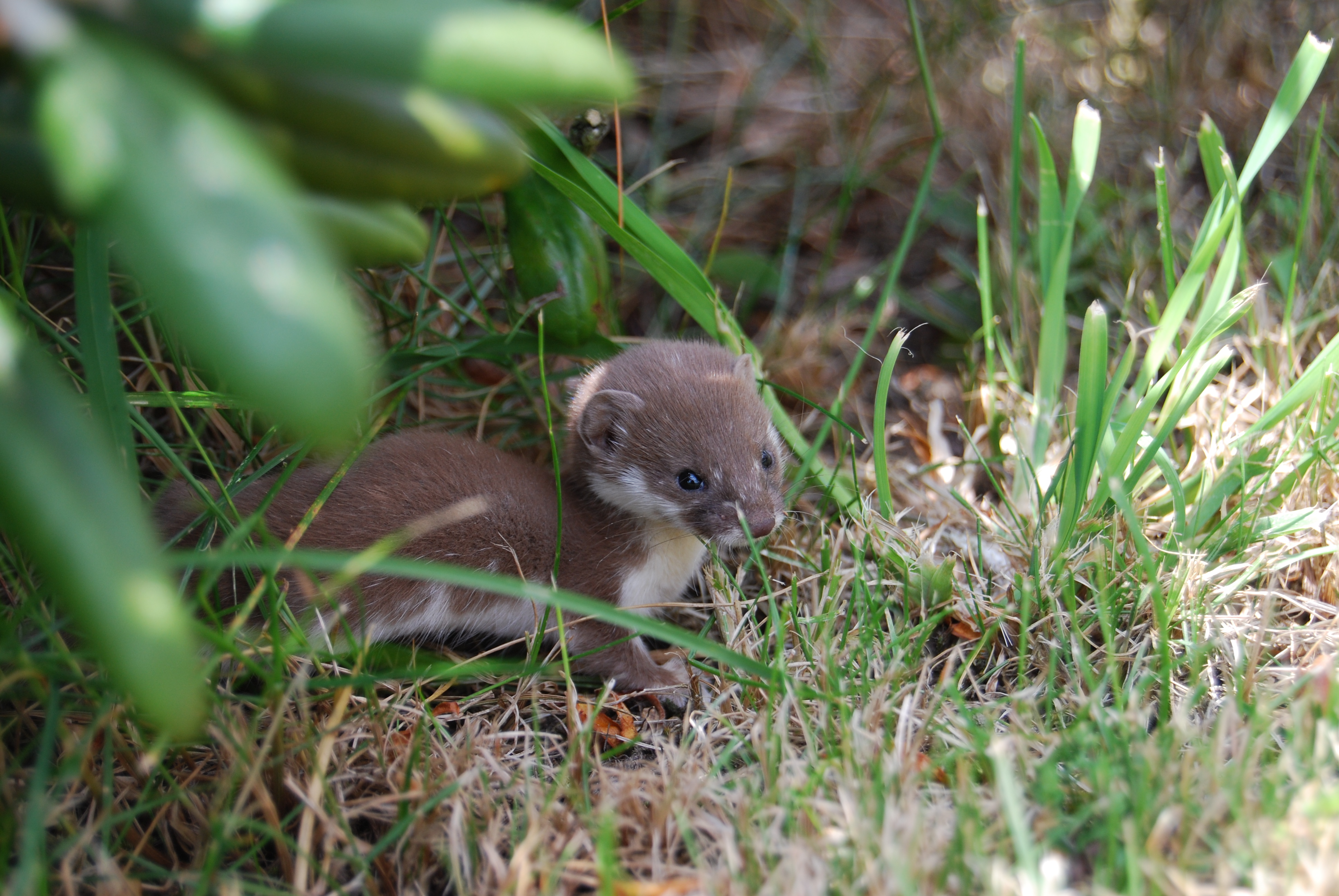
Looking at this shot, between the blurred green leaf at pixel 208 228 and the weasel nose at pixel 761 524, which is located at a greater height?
the blurred green leaf at pixel 208 228

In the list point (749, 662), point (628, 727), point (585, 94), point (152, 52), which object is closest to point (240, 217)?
point (152, 52)

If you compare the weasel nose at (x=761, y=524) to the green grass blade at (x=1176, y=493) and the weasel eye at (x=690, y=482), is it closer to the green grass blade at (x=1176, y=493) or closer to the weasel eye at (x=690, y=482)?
the weasel eye at (x=690, y=482)

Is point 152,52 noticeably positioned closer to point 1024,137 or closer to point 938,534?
point 938,534

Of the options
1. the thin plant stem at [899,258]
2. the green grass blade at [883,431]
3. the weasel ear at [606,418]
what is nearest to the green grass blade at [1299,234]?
the thin plant stem at [899,258]

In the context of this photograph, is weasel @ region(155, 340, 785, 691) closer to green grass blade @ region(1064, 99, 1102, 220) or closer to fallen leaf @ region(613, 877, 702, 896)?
fallen leaf @ region(613, 877, 702, 896)

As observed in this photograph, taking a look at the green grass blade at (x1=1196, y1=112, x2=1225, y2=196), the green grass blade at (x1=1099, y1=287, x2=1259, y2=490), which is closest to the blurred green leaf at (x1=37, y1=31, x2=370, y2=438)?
the green grass blade at (x1=1099, y1=287, x2=1259, y2=490)

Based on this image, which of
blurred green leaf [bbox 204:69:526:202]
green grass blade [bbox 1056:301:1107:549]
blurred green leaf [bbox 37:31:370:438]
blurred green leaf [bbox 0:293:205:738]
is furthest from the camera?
green grass blade [bbox 1056:301:1107:549]
